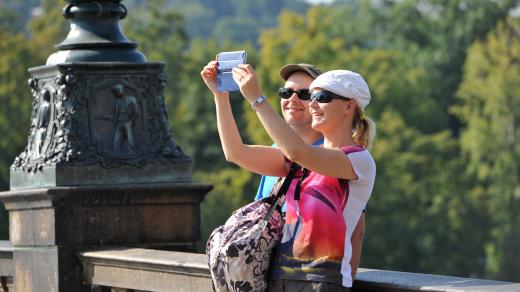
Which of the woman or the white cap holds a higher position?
the white cap

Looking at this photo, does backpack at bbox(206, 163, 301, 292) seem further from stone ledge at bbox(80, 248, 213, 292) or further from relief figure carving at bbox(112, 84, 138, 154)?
relief figure carving at bbox(112, 84, 138, 154)

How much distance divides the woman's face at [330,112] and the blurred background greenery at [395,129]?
44.5 m

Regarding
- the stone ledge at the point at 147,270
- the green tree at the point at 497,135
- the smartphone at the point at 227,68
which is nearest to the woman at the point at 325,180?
the smartphone at the point at 227,68

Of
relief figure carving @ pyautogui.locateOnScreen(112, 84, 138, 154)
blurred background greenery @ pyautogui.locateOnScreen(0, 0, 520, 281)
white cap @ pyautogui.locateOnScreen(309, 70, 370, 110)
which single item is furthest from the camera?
blurred background greenery @ pyautogui.locateOnScreen(0, 0, 520, 281)

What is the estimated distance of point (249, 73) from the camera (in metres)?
6.01

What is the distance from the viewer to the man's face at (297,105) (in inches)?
257

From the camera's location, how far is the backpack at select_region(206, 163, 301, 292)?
607 centimetres

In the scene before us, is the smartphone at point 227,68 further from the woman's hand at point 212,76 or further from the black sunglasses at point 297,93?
the black sunglasses at point 297,93

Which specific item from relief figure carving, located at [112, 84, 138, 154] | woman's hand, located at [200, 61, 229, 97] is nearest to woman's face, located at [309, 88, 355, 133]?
woman's hand, located at [200, 61, 229, 97]

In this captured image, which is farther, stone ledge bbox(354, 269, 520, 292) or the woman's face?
the woman's face

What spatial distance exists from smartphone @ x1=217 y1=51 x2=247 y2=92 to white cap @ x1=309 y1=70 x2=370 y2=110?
297 mm

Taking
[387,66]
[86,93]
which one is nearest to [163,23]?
[387,66]

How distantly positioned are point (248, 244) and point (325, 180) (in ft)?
1.18

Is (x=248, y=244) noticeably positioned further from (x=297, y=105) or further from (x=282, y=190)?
(x=297, y=105)
